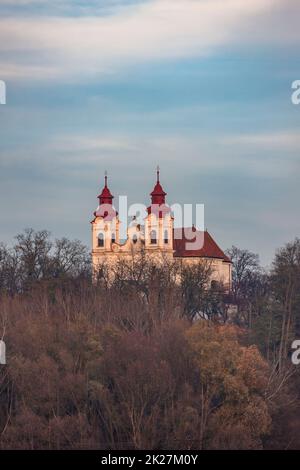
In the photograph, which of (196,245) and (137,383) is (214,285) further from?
(137,383)

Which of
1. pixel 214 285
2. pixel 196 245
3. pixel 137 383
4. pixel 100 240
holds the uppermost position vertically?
pixel 100 240

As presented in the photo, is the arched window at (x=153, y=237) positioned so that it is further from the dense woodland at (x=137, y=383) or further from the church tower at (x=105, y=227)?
the dense woodland at (x=137, y=383)

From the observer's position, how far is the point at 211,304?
9100 centimetres

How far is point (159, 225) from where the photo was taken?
118 metres

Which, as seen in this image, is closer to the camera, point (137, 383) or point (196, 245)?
point (137, 383)

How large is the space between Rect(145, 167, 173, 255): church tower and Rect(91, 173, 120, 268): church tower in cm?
285

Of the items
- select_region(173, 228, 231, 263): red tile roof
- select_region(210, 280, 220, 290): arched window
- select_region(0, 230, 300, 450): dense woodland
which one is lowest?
select_region(0, 230, 300, 450): dense woodland

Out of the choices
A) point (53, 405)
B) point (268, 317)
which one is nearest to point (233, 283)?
point (268, 317)

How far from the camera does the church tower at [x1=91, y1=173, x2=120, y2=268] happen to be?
391 feet

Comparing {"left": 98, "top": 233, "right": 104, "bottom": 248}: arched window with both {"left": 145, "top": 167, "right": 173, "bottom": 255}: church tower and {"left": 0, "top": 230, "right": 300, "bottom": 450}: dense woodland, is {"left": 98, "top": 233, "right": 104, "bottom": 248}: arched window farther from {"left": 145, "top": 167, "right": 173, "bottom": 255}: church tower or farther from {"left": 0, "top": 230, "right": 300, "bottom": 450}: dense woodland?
{"left": 0, "top": 230, "right": 300, "bottom": 450}: dense woodland

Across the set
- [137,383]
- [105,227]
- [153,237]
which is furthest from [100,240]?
[137,383]

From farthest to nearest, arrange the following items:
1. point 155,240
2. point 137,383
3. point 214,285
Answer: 1. point 155,240
2. point 214,285
3. point 137,383

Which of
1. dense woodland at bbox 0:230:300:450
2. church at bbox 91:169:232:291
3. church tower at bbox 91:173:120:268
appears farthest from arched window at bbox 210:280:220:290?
dense woodland at bbox 0:230:300:450

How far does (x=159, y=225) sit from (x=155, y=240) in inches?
42.8
